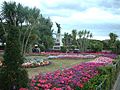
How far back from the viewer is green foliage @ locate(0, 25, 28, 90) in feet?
21.3

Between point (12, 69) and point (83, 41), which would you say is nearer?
point (12, 69)

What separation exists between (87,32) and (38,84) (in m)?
63.3

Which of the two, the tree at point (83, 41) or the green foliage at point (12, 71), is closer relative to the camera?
the green foliage at point (12, 71)

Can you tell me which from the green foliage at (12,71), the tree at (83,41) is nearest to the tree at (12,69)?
the green foliage at (12,71)

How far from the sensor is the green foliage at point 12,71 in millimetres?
6492

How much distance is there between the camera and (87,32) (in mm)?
70188

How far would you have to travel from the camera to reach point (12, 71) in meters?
6.59

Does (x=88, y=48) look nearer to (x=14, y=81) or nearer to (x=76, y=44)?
(x=76, y=44)

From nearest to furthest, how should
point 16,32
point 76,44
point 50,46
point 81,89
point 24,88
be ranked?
1. point 24,88
2. point 16,32
3. point 81,89
4. point 50,46
5. point 76,44

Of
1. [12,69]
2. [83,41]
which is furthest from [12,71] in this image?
[83,41]

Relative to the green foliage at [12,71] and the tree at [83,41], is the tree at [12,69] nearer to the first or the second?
the green foliage at [12,71]

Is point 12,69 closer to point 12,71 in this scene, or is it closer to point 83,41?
point 12,71

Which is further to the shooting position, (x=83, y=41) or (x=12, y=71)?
(x=83, y=41)

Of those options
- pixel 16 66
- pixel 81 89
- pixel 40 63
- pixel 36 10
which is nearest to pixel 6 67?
pixel 16 66
